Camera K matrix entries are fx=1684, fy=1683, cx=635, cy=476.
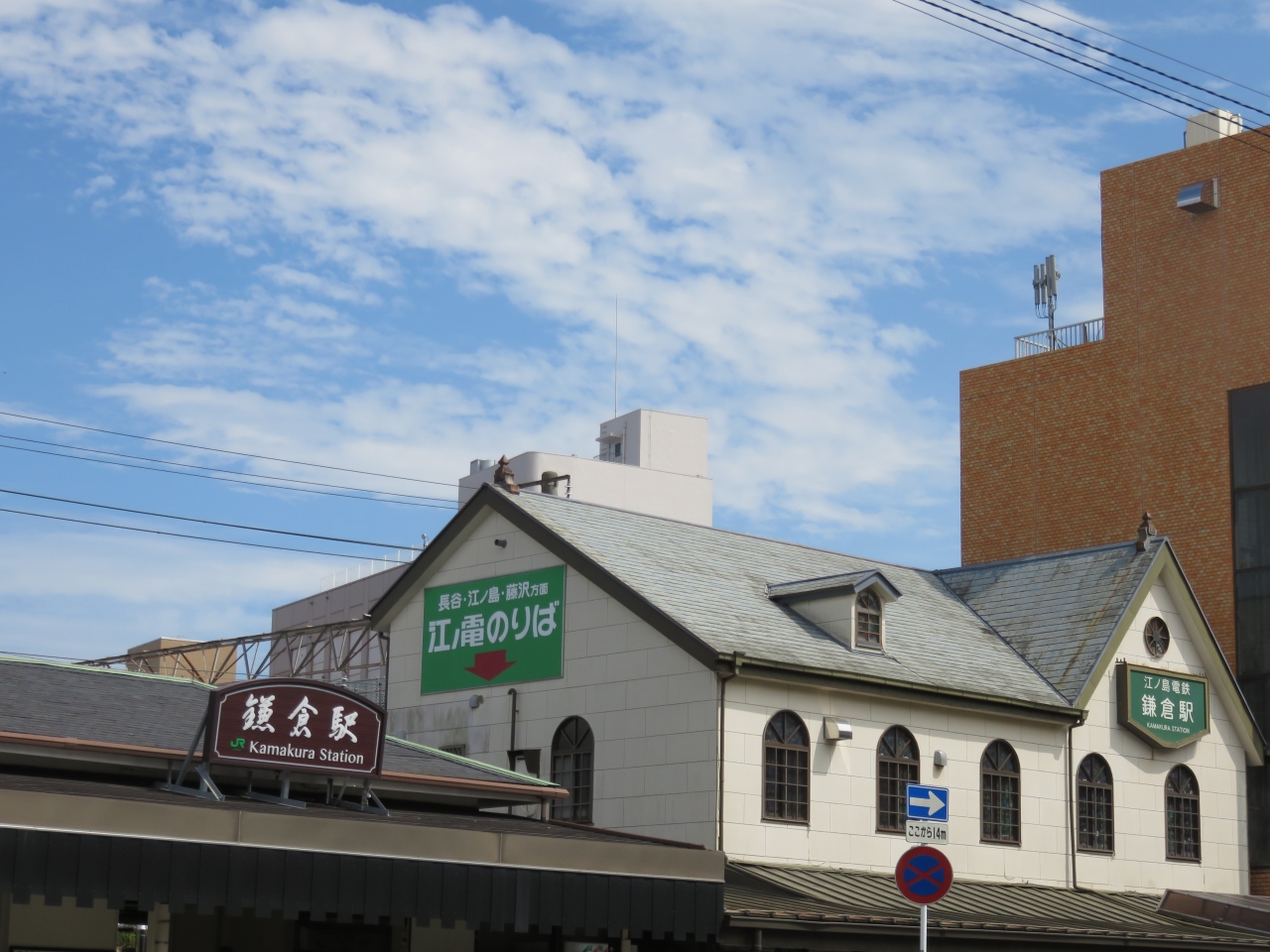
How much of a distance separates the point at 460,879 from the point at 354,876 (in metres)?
1.40

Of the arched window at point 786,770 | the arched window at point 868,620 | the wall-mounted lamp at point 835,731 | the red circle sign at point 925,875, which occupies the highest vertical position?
the arched window at point 868,620

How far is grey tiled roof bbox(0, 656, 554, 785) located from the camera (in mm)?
20172

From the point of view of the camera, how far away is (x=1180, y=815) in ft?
111

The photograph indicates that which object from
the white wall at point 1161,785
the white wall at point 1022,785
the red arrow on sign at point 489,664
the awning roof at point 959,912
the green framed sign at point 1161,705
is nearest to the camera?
the awning roof at point 959,912

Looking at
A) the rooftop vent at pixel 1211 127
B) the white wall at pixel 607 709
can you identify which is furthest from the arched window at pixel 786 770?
the rooftop vent at pixel 1211 127

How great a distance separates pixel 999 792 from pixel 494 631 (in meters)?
9.64

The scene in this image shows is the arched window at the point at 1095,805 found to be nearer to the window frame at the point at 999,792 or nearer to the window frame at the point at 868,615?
the window frame at the point at 999,792

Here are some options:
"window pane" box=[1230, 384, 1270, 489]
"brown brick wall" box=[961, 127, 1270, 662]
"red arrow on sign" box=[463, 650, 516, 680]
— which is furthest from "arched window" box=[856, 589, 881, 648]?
"window pane" box=[1230, 384, 1270, 489]

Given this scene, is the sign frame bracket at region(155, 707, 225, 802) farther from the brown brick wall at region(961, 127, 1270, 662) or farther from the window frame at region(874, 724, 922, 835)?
the brown brick wall at region(961, 127, 1270, 662)

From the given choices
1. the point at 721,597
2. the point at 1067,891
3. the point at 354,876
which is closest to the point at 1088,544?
the point at 1067,891

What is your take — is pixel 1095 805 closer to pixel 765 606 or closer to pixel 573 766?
pixel 765 606

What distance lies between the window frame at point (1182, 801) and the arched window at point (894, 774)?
7.36 m

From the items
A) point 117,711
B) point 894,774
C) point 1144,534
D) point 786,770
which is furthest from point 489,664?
point 1144,534

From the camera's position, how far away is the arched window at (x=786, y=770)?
A: 27.1 m
